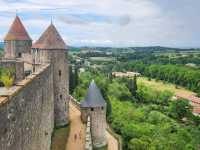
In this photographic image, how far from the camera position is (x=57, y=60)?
26578 mm

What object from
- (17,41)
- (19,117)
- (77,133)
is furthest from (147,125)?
(19,117)

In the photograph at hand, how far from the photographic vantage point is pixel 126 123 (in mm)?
42281

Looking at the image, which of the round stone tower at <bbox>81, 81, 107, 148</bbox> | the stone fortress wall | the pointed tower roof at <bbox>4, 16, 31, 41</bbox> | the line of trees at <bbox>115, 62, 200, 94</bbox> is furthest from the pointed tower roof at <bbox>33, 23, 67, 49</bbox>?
the line of trees at <bbox>115, 62, 200, 94</bbox>

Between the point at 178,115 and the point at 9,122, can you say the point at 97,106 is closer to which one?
the point at 9,122

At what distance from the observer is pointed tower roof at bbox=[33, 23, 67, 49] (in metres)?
26.4

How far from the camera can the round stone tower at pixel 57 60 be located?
26281 mm

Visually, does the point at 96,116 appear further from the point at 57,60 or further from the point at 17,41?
the point at 17,41

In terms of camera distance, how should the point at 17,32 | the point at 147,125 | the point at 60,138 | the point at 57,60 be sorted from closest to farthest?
1. the point at 60,138
2. the point at 57,60
3. the point at 17,32
4. the point at 147,125

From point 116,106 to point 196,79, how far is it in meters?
70.8

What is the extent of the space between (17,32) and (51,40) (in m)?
9.36

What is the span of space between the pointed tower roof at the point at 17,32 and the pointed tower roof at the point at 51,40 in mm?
7979

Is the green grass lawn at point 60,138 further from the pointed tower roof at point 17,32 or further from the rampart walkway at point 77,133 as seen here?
the pointed tower roof at point 17,32

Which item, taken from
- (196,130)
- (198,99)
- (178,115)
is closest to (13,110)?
(196,130)

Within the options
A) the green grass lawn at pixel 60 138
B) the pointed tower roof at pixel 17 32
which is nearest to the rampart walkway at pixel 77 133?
the green grass lawn at pixel 60 138
